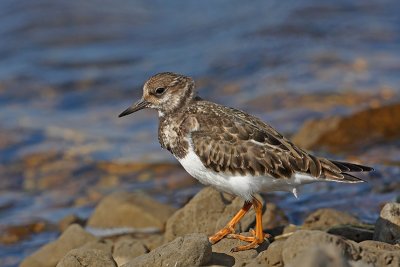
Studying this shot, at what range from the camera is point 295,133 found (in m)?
10.6

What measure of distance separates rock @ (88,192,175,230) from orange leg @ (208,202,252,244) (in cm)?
166

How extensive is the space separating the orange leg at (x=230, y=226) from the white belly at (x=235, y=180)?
33cm

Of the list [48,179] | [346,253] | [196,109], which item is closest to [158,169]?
[48,179]

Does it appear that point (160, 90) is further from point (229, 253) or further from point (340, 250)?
point (340, 250)

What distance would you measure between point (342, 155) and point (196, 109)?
163 inches

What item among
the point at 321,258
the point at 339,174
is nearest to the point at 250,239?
the point at 339,174

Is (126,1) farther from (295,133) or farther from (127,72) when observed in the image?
(295,133)

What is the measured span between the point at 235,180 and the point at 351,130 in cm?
495

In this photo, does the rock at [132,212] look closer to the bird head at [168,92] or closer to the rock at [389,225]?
the bird head at [168,92]

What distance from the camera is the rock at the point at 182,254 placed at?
4.93 m

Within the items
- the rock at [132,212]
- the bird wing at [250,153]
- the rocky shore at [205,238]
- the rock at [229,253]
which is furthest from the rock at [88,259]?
the rock at [132,212]

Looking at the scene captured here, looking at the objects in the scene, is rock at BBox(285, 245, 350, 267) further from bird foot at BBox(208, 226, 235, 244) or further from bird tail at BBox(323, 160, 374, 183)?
bird foot at BBox(208, 226, 235, 244)

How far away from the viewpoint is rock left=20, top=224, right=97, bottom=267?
7000 millimetres

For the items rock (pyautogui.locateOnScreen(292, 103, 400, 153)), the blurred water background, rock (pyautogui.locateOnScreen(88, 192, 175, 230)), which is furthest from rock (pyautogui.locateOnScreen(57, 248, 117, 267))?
rock (pyautogui.locateOnScreen(292, 103, 400, 153))
